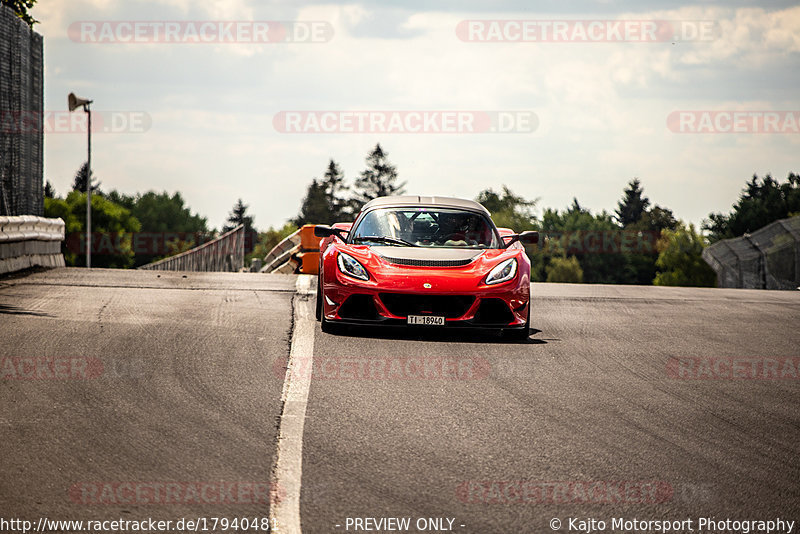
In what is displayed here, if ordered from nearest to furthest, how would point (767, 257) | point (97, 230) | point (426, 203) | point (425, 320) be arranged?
point (425, 320)
point (426, 203)
point (767, 257)
point (97, 230)

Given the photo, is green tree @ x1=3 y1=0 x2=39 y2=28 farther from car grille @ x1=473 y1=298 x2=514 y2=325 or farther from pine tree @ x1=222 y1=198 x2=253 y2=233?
pine tree @ x1=222 y1=198 x2=253 y2=233

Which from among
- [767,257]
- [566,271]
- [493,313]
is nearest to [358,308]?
[493,313]

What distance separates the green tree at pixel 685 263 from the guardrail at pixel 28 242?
290 feet

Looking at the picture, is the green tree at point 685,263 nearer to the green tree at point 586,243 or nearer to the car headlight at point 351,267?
the green tree at point 586,243

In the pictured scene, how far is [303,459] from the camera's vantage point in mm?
5145

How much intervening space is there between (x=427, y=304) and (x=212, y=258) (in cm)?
2372

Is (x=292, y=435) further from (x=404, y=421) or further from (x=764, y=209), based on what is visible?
(x=764, y=209)

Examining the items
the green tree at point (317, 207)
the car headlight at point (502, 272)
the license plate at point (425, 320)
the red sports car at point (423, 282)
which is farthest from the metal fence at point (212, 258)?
the green tree at point (317, 207)

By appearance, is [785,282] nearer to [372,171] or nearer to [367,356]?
[367,356]

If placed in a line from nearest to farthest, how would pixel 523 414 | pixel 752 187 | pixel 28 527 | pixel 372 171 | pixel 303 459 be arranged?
pixel 28 527, pixel 303 459, pixel 523 414, pixel 372 171, pixel 752 187

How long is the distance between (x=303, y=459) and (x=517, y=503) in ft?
3.99

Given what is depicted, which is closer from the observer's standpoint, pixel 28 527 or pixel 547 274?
pixel 28 527

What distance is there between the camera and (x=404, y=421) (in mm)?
6051

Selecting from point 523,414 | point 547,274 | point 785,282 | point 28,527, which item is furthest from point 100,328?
point 547,274
